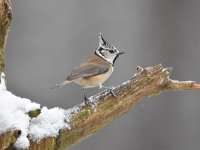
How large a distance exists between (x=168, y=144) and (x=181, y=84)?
396cm

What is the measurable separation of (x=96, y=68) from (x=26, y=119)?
3.12 feet

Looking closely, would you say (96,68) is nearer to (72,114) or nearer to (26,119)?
(72,114)

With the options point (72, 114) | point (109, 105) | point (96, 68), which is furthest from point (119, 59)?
point (72, 114)

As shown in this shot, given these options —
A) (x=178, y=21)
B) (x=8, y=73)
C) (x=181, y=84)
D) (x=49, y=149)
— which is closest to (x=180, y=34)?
(x=178, y=21)

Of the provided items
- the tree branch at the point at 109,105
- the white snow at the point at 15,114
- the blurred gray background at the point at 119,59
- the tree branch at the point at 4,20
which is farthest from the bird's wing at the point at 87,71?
the blurred gray background at the point at 119,59

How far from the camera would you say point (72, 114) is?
13.5ft

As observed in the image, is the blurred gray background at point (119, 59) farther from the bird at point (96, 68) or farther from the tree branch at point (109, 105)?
the tree branch at point (109, 105)

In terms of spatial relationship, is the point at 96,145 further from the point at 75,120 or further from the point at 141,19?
the point at 75,120

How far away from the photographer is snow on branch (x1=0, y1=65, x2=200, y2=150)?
3805mm

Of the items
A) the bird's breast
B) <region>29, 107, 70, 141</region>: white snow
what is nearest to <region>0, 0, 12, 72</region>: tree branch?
<region>29, 107, 70, 141</region>: white snow

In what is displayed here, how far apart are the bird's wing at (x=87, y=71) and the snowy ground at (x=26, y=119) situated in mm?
387

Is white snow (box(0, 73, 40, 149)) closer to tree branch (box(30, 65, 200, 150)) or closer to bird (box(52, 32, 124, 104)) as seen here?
tree branch (box(30, 65, 200, 150))

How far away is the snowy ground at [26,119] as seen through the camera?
3756 millimetres

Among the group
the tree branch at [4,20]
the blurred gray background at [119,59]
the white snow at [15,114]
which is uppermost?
the blurred gray background at [119,59]
